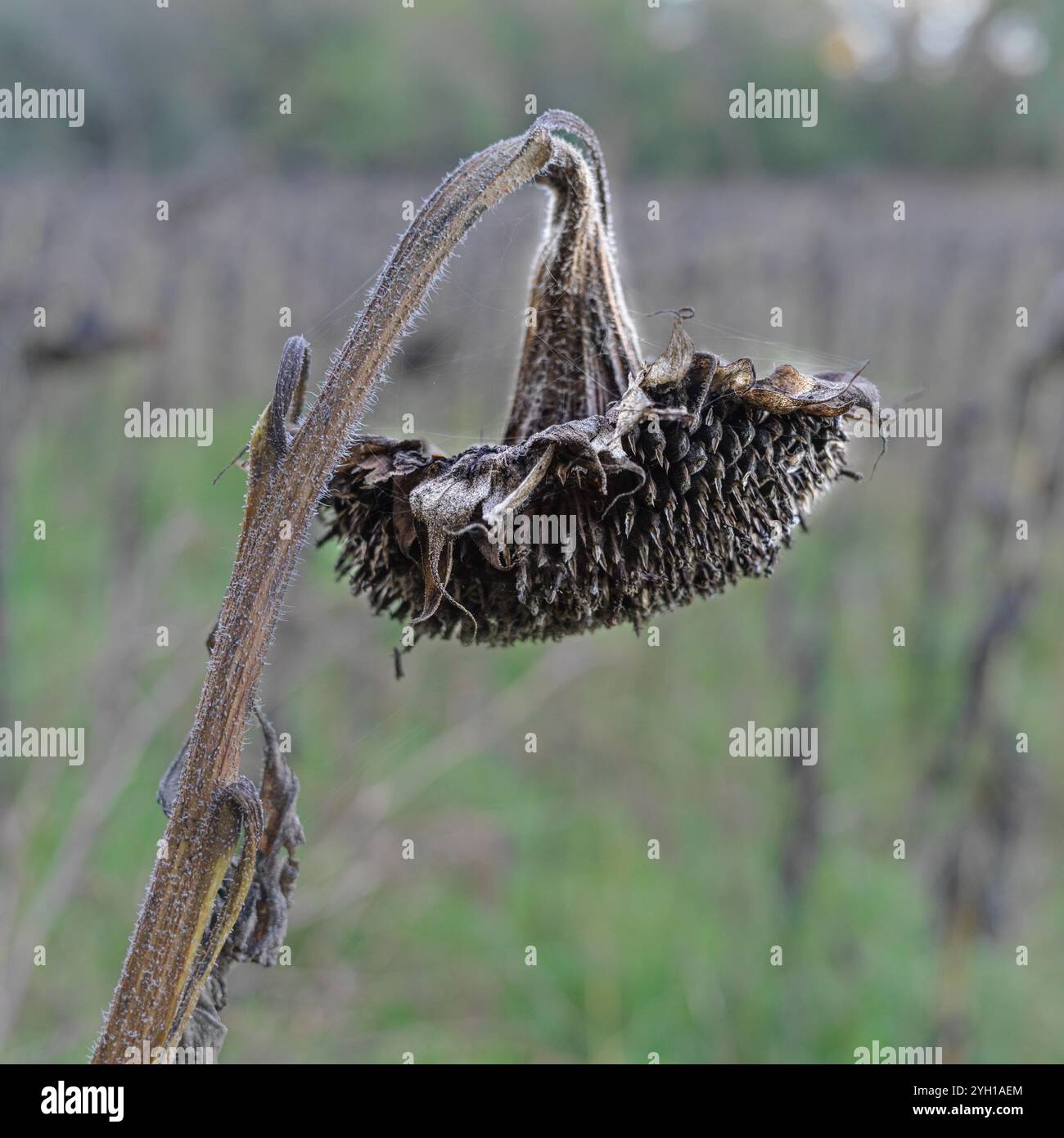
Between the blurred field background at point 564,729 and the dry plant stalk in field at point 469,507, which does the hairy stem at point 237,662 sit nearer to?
the dry plant stalk in field at point 469,507

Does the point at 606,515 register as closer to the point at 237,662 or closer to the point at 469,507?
the point at 469,507

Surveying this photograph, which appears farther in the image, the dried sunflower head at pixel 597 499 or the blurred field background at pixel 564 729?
the blurred field background at pixel 564 729

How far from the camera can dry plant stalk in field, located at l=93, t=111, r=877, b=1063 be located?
3.67ft

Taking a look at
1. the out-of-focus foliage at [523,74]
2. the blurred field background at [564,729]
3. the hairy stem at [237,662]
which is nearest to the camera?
the hairy stem at [237,662]

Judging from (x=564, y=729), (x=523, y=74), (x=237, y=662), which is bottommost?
(x=237, y=662)

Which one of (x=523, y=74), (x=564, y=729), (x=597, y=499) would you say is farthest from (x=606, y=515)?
(x=523, y=74)

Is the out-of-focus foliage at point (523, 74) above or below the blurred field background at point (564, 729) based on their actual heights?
above

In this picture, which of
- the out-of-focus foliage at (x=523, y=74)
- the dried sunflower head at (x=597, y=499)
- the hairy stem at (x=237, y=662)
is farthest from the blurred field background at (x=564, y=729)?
the out-of-focus foliage at (x=523, y=74)

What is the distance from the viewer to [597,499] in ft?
4.02

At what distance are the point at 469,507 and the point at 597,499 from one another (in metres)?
0.15

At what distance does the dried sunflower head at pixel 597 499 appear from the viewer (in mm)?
1194

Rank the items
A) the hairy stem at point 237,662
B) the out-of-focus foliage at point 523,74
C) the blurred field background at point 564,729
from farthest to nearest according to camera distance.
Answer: the out-of-focus foliage at point 523,74 → the blurred field background at point 564,729 → the hairy stem at point 237,662

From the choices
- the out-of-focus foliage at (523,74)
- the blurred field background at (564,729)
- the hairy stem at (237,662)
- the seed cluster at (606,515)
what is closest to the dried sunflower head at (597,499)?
the seed cluster at (606,515)
